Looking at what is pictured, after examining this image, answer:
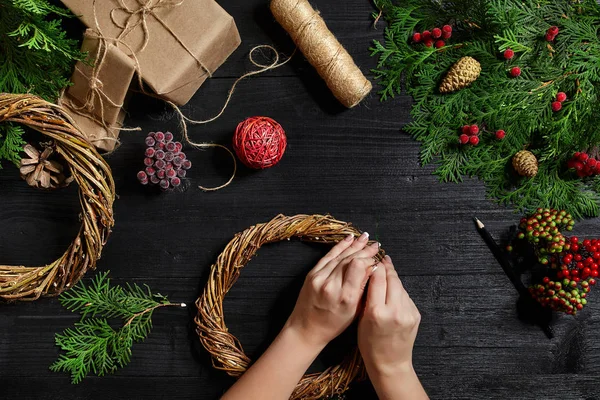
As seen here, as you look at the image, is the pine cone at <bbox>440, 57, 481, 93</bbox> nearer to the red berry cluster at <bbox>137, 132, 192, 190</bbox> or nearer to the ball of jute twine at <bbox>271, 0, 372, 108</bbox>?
the ball of jute twine at <bbox>271, 0, 372, 108</bbox>

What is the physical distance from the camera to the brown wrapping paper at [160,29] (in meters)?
1.19

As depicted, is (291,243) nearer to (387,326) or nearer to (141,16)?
(387,326)

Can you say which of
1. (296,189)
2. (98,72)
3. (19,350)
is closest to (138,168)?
(98,72)

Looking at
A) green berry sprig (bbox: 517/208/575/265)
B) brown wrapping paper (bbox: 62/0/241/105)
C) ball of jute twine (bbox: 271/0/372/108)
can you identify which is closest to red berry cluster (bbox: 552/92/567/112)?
green berry sprig (bbox: 517/208/575/265)

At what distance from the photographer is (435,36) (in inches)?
49.3

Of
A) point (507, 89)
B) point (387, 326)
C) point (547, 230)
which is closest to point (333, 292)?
point (387, 326)

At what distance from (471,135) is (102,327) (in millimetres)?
1037

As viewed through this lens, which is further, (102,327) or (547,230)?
(102,327)

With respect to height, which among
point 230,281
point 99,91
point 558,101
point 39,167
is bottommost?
point 230,281

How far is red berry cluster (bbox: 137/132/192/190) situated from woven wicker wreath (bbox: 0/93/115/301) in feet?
0.33

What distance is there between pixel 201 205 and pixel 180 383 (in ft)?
1.50

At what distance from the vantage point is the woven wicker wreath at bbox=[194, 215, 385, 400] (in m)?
1.22

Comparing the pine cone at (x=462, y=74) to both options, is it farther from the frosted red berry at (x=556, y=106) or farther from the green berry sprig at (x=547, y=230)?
the green berry sprig at (x=547, y=230)

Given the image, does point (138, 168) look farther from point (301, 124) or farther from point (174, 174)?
point (301, 124)
